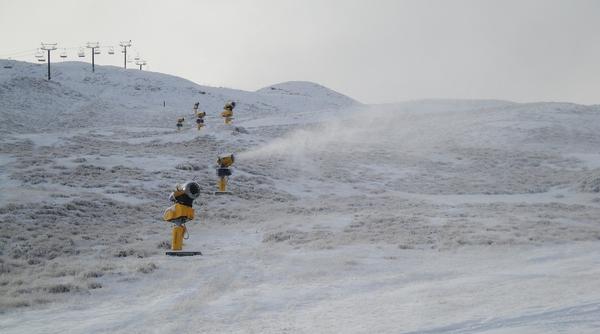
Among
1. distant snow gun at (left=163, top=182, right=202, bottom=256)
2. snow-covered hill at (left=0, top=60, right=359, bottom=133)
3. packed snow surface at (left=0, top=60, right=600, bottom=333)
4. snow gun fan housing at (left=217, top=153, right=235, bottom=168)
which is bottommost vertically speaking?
packed snow surface at (left=0, top=60, right=600, bottom=333)

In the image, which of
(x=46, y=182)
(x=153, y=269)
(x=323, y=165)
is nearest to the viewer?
(x=153, y=269)

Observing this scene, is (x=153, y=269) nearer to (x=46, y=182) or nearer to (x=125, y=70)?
(x=46, y=182)

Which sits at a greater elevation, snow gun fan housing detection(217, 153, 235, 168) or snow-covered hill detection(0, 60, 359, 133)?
snow-covered hill detection(0, 60, 359, 133)

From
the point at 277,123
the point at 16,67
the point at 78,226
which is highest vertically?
the point at 16,67

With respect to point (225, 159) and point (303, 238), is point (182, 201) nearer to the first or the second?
point (303, 238)

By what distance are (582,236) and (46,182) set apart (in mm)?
20093

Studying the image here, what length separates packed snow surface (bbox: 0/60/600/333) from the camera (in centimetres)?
751

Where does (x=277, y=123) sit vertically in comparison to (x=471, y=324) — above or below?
above

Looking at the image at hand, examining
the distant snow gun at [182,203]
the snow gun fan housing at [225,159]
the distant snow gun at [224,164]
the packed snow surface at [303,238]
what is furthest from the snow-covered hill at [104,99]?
the distant snow gun at [182,203]

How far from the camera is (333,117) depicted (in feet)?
232

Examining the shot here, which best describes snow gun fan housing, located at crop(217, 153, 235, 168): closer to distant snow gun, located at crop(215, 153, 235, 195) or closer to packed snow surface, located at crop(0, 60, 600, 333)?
distant snow gun, located at crop(215, 153, 235, 195)

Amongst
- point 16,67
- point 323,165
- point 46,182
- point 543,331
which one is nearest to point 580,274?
point 543,331

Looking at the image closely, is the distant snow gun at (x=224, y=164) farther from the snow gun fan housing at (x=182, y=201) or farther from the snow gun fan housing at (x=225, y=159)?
the snow gun fan housing at (x=182, y=201)

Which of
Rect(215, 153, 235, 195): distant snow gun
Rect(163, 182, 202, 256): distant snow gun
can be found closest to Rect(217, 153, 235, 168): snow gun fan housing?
Rect(215, 153, 235, 195): distant snow gun
